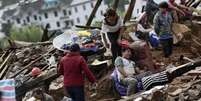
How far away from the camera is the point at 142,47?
1258cm

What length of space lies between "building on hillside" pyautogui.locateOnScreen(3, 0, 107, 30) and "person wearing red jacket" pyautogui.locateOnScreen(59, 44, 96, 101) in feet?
292

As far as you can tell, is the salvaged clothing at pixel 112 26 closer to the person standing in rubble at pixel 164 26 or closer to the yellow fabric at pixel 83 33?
the person standing in rubble at pixel 164 26

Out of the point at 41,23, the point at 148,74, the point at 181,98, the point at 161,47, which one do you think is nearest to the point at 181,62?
the point at 161,47

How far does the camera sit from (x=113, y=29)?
1352 cm

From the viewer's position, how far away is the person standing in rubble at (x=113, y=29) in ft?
43.8

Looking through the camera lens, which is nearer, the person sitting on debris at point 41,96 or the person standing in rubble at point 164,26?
the person sitting on debris at point 41,96

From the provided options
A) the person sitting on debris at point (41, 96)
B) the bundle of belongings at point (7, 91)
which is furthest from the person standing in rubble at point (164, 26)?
the bundle of belongings at point (7, 91)

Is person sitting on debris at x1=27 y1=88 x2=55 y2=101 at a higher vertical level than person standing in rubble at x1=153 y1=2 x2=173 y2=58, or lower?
lower

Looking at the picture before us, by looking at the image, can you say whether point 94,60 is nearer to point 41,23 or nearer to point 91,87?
point 91,87

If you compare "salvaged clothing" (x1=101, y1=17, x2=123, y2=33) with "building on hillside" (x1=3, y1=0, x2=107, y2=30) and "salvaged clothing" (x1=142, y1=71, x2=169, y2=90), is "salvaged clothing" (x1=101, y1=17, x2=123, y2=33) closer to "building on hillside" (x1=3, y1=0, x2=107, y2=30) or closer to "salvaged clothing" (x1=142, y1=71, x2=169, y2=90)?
"salvaged clothing" (x1=142, y1=71, x2=169, y2=90)

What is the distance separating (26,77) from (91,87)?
2.45m

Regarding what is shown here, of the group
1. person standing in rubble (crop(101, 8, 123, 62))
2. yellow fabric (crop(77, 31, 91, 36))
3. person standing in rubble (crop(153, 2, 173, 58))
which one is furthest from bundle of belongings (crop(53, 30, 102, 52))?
person standing in rubble (crop(153, 2, 173, 58))

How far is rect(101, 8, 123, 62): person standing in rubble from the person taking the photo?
13349 millimetres

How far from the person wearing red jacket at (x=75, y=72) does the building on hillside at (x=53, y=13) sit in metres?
88.9
